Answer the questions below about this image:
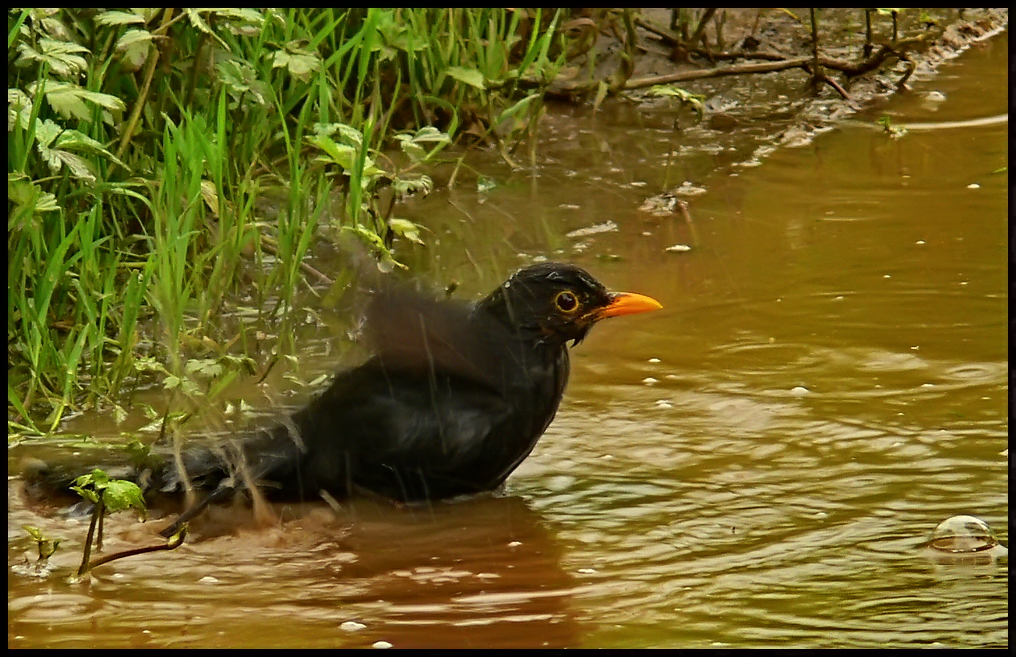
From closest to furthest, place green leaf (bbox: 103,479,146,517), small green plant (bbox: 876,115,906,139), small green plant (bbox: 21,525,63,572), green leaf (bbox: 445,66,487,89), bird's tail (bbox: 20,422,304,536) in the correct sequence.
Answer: green leaf (bbox: 103,479,146,517), small green plant (bbox: 21,525,63,572), bird's tail (bbox: 20,422,304,536), green leaf (bbox: 445,66,487,89), small green plant (bbox: 876,115,906,139)

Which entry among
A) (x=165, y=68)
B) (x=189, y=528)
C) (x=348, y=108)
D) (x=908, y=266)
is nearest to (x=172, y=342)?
(x=189, y=528)

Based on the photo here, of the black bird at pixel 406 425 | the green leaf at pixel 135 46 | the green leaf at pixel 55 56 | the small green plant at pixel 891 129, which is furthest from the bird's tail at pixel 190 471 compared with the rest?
the small green plant at pixel 891 129

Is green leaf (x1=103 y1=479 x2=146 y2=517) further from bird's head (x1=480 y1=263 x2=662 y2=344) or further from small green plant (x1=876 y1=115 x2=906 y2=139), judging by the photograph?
small green plant (x1=876 y1=115 x2=906 y2=139)

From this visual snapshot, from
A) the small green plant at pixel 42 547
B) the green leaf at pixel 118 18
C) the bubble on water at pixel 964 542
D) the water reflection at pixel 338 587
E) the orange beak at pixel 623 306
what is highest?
the green leaf at pixel 118 18

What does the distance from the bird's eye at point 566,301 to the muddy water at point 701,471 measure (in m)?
0.47

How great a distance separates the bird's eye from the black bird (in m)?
0.15

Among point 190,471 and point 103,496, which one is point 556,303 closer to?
point 190,471

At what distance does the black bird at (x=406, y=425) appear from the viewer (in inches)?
158

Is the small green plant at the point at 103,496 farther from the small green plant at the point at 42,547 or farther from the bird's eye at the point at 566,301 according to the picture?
the bird's eye at the point at 566,301

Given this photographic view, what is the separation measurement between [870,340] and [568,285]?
139 centimetres

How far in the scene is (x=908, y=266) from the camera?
5.77 m

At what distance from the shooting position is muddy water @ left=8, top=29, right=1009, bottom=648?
10.9ft

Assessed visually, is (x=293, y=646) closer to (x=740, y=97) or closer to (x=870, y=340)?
(x=870, y=340)

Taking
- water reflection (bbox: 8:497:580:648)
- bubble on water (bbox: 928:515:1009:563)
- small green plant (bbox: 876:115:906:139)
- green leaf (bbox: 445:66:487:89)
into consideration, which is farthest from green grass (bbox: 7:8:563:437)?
small green plant (bbox: 876:115:906:139)
